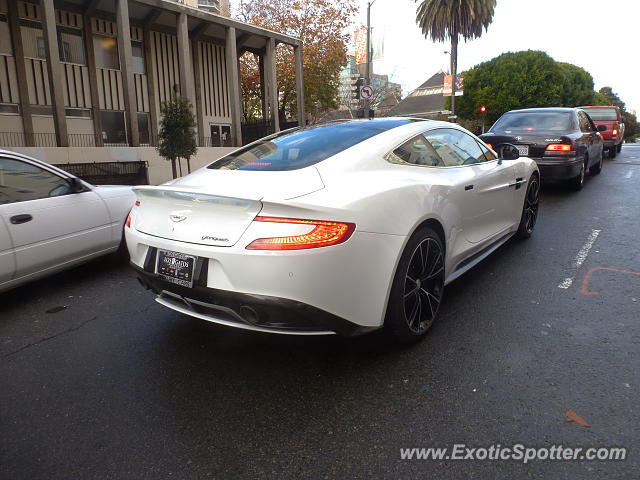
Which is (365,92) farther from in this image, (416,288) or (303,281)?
(303,281)

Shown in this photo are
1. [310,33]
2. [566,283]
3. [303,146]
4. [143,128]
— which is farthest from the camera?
[310,33]

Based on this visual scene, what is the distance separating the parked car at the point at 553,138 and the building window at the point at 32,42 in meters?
16.8

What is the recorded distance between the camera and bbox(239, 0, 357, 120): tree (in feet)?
102

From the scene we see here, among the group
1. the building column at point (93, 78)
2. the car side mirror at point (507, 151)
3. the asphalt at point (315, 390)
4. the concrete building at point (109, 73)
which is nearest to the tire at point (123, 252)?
the asphalt at point (315, 390)

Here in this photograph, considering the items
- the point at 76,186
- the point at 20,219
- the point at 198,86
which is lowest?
the point at 20,219

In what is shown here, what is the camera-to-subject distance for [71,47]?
Result: 18297 mm

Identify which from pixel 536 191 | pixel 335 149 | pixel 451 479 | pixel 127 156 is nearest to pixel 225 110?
pixel 127 156

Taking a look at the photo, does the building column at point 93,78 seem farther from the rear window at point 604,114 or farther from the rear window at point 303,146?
the rear window at point 604,114

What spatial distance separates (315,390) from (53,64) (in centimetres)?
1684

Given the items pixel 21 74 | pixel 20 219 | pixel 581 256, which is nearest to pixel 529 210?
pixel 581 256

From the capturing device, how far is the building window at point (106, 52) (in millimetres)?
19031

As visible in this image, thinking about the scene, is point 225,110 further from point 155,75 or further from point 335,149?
point 335,149

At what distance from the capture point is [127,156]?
1714 cm

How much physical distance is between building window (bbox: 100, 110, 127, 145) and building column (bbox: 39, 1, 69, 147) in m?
3.42
